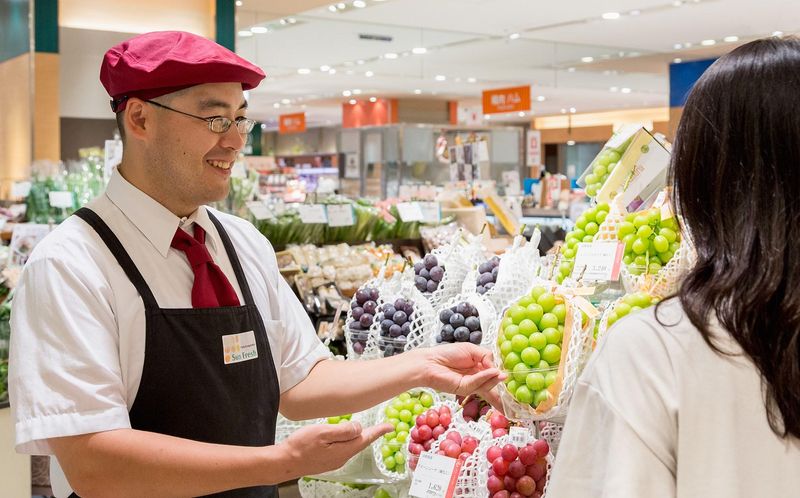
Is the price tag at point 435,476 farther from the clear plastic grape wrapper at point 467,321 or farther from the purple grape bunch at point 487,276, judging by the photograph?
the purple grape bunch at point 487,276

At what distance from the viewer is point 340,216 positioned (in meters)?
5.61

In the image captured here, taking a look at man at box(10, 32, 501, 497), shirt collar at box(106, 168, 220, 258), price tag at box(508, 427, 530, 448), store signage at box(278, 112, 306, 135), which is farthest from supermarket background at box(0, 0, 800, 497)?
store signage at box(278, 112, 306, 135)

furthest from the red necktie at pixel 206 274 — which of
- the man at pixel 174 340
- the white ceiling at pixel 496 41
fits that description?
the white ceiling at pixel 496 41

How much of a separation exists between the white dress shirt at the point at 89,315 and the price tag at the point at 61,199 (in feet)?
13.7

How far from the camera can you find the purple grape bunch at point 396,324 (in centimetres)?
262

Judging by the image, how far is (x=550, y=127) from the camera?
84.0 feet

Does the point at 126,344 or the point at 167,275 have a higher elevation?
the point at 167,275

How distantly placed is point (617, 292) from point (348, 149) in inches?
604

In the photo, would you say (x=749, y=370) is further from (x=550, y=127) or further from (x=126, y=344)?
(x=550, y=127)

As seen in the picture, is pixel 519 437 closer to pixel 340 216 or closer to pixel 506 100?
pixel 340 216

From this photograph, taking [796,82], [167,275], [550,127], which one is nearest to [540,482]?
[167,275]

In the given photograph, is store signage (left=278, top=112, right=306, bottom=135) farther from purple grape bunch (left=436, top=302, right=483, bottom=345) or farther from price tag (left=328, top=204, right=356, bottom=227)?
purple grape bunch (left=436, top=302, right=483, bottom=345)

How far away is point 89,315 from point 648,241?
1.23 meters

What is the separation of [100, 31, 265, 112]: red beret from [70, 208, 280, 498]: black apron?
267mm
